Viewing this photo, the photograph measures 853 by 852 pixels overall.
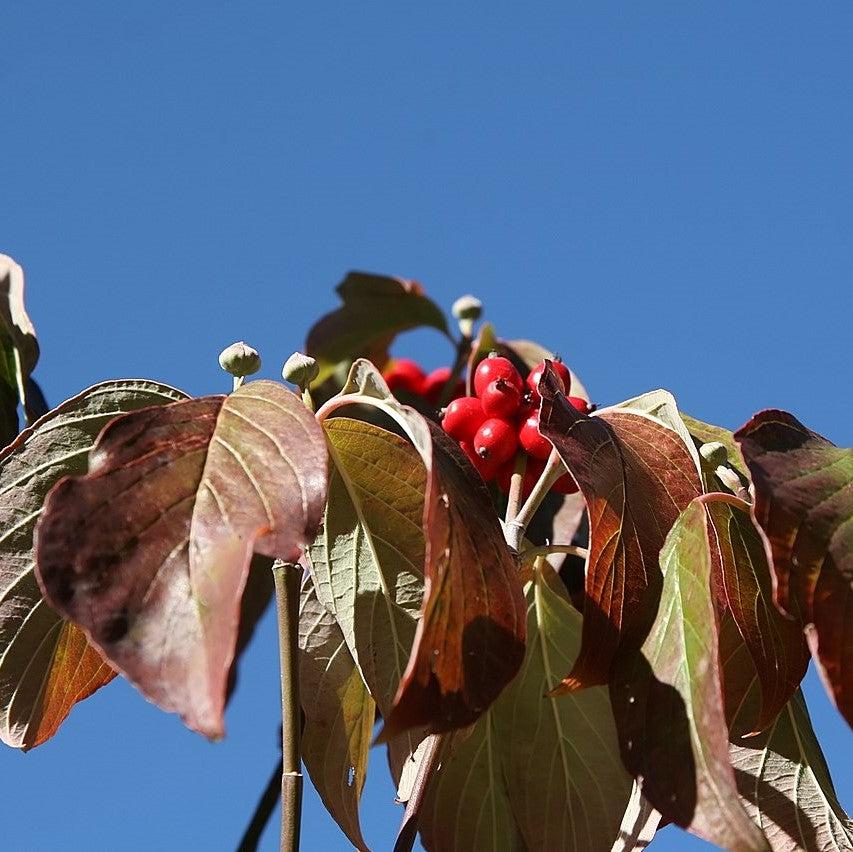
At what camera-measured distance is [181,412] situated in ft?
3.33

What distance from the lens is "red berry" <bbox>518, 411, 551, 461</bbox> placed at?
1451mm

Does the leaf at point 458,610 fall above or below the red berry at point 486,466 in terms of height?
below

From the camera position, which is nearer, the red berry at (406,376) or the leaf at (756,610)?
the leaf at (756,610)

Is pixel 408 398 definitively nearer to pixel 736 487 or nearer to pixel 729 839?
pixel 736 487

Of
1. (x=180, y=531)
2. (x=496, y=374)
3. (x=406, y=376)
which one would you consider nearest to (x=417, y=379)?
(x=406, y=376)

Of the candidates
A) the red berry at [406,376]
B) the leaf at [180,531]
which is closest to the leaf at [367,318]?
the red berry at [406,376]

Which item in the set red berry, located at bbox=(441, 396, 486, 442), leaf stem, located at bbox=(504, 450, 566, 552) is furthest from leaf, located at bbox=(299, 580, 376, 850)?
red berry, located at bbox=(441, 396, 486, 442)

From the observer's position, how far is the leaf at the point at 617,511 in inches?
40.3

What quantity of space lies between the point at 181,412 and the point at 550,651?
56cm

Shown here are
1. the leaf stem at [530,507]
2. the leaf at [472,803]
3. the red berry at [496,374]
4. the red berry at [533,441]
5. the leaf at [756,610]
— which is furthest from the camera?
the red berry at [496,374]

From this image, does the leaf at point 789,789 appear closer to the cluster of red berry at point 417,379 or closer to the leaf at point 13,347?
the leaf at point 13,347

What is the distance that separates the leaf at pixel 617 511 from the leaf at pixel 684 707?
2cm

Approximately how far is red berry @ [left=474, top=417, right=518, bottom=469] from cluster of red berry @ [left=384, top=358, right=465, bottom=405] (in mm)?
1080

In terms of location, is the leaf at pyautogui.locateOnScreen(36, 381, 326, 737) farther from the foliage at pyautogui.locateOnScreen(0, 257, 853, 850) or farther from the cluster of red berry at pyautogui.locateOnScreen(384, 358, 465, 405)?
the cluster of red berry at pyautogui.locateOnScreen(384, 358, 465, 405)
